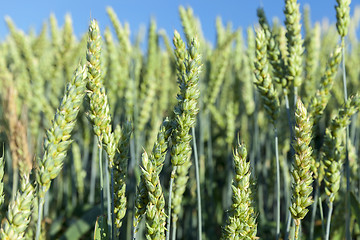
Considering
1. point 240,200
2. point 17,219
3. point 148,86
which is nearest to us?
point 17,219

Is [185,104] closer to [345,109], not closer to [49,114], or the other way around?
[345,109]

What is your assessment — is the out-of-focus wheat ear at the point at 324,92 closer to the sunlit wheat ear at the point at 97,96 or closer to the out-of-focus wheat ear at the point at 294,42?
the out-of-focus wheat ear at the point at 294,42

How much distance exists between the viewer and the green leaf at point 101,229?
70 centimetres

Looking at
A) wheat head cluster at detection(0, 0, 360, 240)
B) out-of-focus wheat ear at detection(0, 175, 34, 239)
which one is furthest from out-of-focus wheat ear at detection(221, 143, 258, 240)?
Answer: out-of-focus wheat ear at detection(0, 175, 34, 239)

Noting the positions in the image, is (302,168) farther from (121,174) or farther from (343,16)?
(343,16)

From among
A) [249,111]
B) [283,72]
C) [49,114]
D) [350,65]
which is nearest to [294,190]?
[283,72]

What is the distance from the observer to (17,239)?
1.75 ft

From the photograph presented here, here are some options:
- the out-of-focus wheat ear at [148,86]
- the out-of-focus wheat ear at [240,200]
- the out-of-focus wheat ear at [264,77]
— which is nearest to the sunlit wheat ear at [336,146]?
the out-of-focus wheat ear at [264,77]

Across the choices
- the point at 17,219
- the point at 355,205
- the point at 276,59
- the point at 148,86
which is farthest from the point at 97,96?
the point at 148,86

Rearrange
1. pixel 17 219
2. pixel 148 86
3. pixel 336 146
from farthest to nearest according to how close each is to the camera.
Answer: pixel 148 86
pixel 336 146
pixel 17 219

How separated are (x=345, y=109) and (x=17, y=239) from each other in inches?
29.3


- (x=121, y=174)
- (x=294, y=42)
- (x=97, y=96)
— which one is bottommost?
(x=121, y=174)

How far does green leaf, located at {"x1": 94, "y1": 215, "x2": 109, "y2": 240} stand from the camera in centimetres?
70

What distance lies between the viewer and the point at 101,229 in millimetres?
712
